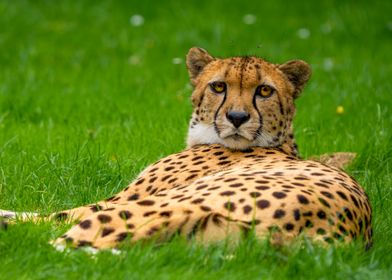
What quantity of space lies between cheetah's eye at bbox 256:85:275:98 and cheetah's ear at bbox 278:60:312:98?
1.08 ft

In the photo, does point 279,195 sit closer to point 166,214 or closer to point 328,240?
point 328,240

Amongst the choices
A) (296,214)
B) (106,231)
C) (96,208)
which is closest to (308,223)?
(296,214)

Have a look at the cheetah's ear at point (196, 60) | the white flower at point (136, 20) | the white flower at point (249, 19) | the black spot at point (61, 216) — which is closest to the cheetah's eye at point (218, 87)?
the cheetah's ear at point (196, 60)

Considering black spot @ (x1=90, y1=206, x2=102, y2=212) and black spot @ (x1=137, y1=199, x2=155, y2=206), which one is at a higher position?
black spot @ (x1=137, y1=199, x2=155, y2=206)

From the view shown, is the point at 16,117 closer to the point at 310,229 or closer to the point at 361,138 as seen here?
the point at 361,138

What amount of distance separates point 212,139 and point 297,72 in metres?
0.75

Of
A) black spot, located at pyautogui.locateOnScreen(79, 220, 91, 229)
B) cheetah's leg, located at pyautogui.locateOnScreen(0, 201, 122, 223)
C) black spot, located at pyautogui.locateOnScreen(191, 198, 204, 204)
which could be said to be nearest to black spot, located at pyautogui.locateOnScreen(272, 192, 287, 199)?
black spot, located at pyautogui.locateOnScreen(191, 198, 204, 204)

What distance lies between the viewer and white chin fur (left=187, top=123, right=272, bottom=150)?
5988mm

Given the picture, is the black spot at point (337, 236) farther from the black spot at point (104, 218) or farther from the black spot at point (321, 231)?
the black spot at point (104, 218)

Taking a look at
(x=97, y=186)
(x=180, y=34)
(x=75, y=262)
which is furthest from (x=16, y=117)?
(x=75, y=262)

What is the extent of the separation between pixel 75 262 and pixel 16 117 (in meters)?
4.61

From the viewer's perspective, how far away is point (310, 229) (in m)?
4.59

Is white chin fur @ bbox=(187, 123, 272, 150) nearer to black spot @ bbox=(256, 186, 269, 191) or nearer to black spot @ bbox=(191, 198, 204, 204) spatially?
black spot @ bbox=(256, 186, 269, 191)

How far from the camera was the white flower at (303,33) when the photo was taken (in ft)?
42.2
